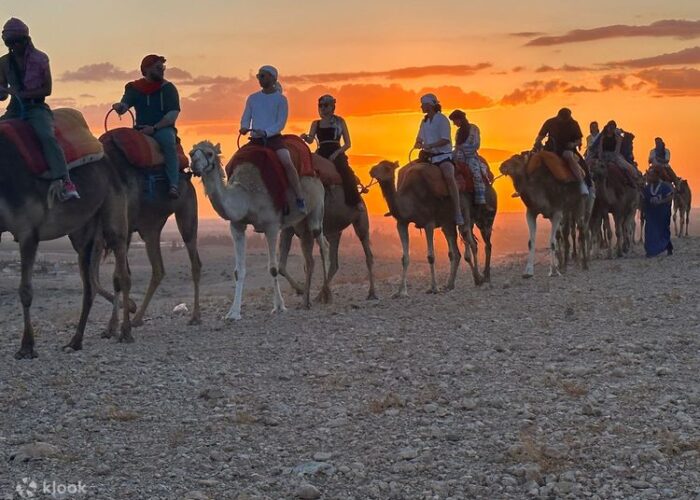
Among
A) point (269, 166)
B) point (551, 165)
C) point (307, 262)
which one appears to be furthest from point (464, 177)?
point (269, 166)

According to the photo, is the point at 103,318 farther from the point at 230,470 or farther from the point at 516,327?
the point at 230,470

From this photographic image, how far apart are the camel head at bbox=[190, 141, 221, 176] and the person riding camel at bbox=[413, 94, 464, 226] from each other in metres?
4.40

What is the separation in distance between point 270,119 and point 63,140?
3660 mm

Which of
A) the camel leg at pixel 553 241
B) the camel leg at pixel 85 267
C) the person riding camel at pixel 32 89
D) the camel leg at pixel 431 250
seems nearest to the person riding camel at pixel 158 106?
the camel leg at pixel 85 267

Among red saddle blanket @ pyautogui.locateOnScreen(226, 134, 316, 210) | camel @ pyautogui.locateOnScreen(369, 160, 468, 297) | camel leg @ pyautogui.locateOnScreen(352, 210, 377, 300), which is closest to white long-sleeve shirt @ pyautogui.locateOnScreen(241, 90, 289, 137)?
red saddle blanket @ pyautogui.locateOnScreen(226, 134, 316, 210)

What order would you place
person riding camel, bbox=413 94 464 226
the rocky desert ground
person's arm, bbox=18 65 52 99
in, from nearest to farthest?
the rocky desert ground
person's arm, bbox=18 65 52 99
person riding camel, bbox=413 94 464 226

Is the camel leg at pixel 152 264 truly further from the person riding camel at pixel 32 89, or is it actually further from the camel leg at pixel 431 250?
the camel leg at pixel 431 250

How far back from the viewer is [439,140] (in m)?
16.7

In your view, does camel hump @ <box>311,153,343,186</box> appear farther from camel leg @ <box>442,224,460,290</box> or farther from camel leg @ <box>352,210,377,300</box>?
camel leg @ <box>442,224,460,290</box>

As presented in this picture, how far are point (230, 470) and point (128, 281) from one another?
601 cm

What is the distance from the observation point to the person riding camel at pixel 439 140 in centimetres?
1664

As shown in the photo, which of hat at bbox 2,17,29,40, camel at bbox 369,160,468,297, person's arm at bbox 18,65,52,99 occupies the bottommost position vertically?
camel at bbox 369,160,468,297

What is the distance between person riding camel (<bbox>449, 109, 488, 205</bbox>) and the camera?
1770cm

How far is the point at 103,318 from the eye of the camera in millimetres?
16047
